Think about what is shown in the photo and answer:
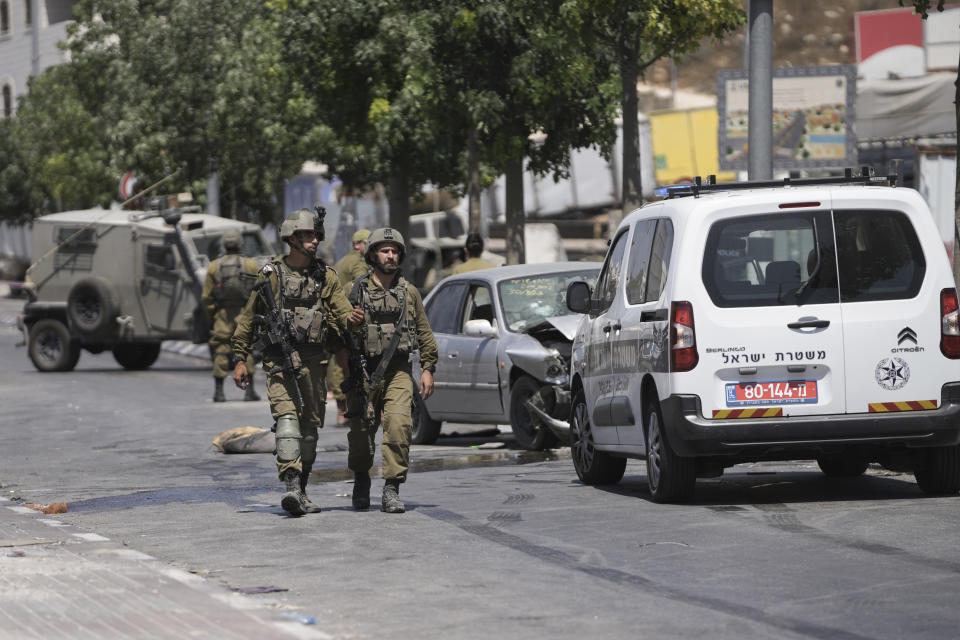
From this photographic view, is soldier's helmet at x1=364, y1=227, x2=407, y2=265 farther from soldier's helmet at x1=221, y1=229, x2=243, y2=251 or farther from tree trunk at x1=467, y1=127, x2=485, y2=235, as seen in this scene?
tree trunk at x1=467, y1=127, x2=485, y2=235

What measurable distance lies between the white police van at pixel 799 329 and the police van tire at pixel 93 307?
60.5 ft

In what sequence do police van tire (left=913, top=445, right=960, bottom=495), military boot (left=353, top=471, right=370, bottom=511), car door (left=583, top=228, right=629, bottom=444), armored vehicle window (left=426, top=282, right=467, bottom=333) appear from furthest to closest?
1. armored vehicle window (left=426, top=282, right=467, bottom=333)
2. car door (left=583, top=228, right=629, bottom=444)
3. military boot (left=353, top=471, right=370, bottom=511)
4. police van tire (left=913, top=445, right=960, bottom=495)

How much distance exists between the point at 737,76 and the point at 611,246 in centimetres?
810

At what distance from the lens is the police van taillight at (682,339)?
10.3 meters

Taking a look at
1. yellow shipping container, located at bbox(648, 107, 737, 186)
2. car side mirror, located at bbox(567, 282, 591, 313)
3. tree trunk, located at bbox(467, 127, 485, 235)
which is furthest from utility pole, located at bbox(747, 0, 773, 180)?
yellow shipping container, located at bbox(648, 107, 737, 186)

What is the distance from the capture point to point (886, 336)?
10383 mm

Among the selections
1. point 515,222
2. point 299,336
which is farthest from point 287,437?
point 515,222

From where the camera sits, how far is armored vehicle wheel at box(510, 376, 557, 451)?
48.1ft

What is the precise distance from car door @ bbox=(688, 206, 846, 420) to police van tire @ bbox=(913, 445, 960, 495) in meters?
0.86

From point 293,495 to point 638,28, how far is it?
9.56m

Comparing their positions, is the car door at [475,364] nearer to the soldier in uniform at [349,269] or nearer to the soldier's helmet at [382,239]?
the soldier in uniform at [349,269]

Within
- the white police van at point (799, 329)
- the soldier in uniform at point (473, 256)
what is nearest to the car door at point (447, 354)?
the soldier in uniform at point (473, 256)

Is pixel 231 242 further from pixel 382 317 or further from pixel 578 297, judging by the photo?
pixel 382 317

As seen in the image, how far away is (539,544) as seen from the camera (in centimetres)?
916
